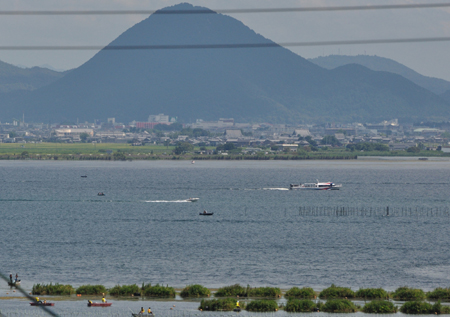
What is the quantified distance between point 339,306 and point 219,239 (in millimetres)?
40703

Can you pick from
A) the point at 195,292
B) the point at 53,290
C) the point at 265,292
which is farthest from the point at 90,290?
the point at 265,292

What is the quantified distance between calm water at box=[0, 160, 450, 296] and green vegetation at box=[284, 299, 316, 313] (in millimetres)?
11177

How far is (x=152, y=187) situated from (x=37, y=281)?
335 ft

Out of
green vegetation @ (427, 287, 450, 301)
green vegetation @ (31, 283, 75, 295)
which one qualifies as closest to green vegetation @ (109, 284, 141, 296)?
green vegetation @ (31, 283, 75, 295)

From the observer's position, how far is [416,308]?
48688 mm

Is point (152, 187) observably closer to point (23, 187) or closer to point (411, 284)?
point (23, 187)

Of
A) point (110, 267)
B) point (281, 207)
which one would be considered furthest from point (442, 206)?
point (110, 267)

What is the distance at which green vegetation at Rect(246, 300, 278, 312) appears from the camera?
1949 inches

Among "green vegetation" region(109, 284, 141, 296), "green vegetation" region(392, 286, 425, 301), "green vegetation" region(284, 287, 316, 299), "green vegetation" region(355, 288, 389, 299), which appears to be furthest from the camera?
"green vegetation" region(109, 284, 141, 296)

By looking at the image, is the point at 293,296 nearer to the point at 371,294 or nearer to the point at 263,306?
the point at 263,306

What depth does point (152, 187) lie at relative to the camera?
539 ft

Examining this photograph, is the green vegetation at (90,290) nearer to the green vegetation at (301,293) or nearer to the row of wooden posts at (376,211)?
the green vegetation at (301,293)

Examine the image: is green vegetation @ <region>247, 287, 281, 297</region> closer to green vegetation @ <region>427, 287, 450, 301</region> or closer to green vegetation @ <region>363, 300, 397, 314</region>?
green vegetation @ <region>363, 300, 397, 314</region>

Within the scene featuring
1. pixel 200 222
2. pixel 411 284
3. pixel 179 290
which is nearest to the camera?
pixel 179 290
